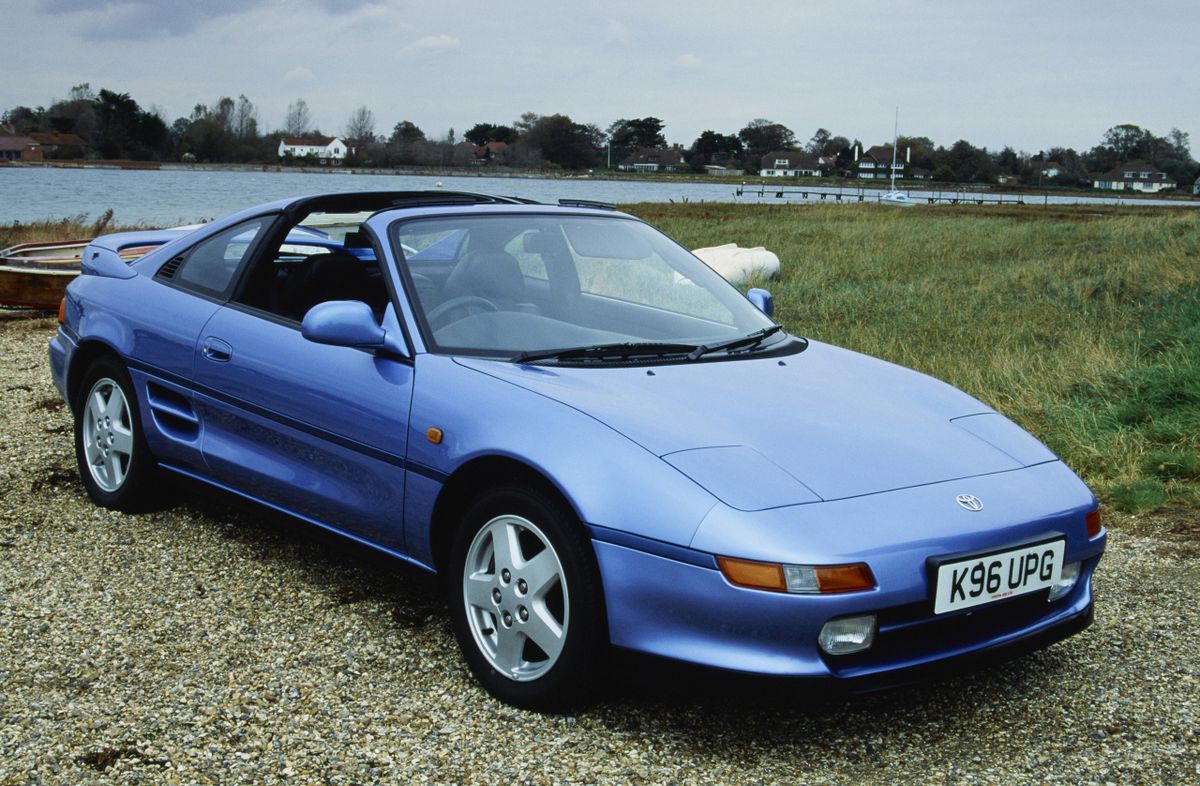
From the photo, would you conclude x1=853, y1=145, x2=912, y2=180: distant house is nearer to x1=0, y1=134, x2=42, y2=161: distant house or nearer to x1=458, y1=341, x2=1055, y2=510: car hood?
x1=0, y1=134, x2=42, y2=161: distant house

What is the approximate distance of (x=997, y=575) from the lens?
299cm

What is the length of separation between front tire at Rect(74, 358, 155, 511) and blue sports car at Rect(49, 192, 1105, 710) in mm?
23

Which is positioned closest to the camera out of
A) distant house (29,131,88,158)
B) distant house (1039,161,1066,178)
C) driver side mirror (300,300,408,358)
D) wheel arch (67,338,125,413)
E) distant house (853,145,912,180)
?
driver side mirror (300,300,408,358)

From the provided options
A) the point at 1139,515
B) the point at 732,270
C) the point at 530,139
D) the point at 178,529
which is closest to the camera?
the point at 178,529

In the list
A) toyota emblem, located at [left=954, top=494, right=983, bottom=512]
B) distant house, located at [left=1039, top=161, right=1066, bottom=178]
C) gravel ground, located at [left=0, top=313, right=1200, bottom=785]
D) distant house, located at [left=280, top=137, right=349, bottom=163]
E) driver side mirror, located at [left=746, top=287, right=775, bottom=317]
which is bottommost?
gravel ground, located at [left=0, top=313, right=1200, bottom=785]

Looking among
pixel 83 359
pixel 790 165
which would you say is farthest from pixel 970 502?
pixel 790 165

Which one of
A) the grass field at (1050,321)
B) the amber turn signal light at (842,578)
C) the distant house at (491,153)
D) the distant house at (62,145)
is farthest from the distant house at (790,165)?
the amber turn signal light at (842,578)

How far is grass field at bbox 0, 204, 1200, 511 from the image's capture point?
675 cm

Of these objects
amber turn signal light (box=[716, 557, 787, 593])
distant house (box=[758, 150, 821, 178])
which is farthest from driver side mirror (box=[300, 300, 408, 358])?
distant house (box=[758, 150, 821, 178])

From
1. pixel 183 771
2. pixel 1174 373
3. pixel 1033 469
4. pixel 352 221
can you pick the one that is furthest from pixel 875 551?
pixel 1174 373

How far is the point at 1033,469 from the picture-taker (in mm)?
3412

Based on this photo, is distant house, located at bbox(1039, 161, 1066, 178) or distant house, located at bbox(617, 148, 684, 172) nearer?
distant house, located at bbox(1039, 161, 1066, 178)

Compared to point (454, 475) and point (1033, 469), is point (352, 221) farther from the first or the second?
point (1033, 469)

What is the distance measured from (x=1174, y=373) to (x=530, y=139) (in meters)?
100
